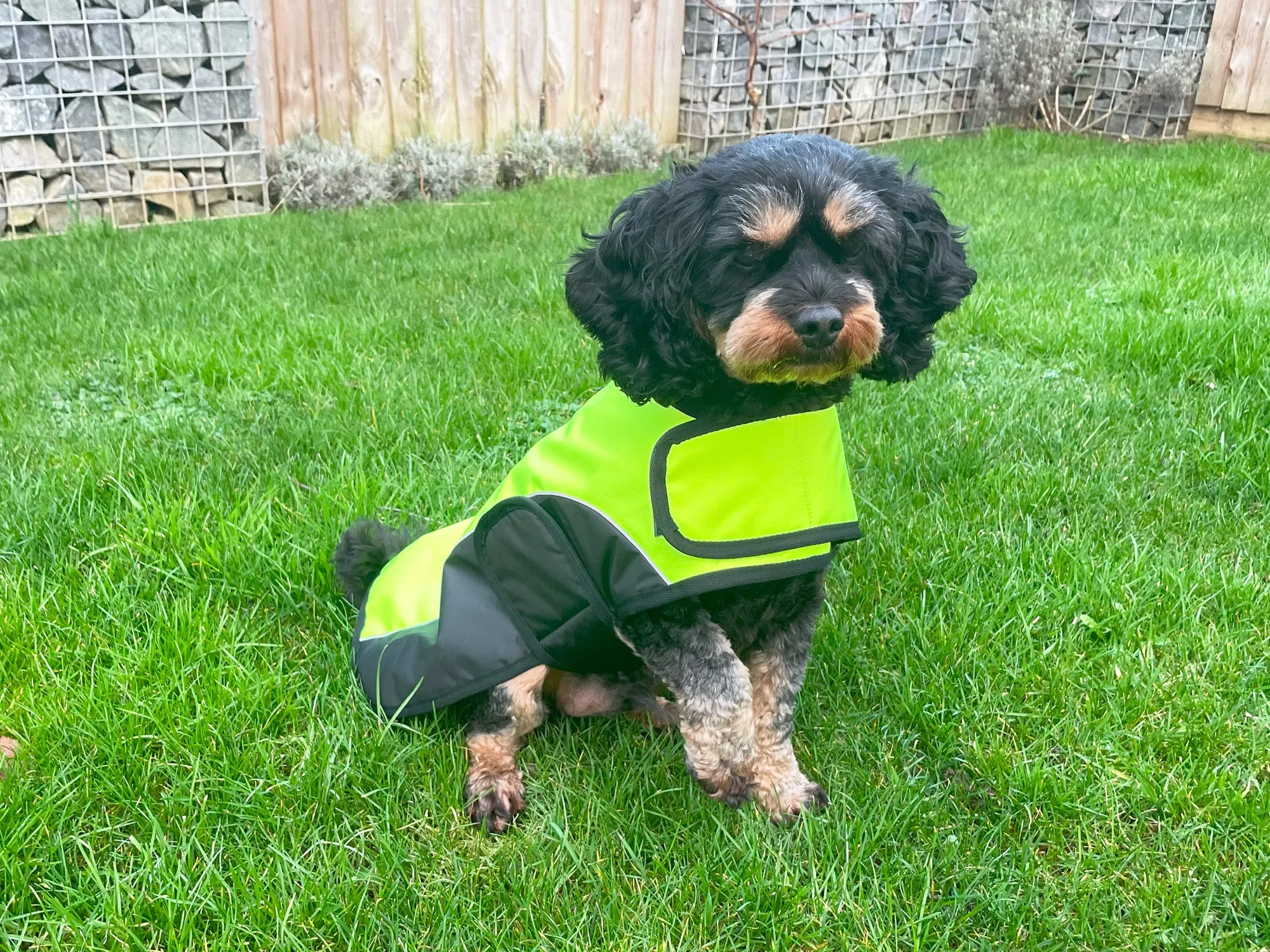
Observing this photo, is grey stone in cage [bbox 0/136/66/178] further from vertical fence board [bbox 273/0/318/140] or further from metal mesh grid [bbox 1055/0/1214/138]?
metal mesh grid [bbox 1055/0/1214/138]

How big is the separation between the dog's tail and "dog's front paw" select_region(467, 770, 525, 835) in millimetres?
719

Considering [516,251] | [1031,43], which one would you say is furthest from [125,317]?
[1031,43]

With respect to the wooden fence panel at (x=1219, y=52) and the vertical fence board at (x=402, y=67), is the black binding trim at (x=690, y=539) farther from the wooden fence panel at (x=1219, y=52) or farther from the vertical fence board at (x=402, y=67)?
the wooden fence panel at (x=1219, y=52)

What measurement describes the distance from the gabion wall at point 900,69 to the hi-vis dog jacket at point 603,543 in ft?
29.0

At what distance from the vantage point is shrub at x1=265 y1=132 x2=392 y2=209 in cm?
821

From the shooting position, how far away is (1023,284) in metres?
5.70

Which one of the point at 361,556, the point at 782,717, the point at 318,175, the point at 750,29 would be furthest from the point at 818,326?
the point at 750,29

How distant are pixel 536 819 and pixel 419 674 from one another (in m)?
0.44

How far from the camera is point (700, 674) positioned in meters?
2.31

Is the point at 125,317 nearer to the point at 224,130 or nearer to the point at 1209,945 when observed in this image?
the point at 224,130

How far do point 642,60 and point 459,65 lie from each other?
201 centimetres

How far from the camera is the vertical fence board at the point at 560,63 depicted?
9.45 m

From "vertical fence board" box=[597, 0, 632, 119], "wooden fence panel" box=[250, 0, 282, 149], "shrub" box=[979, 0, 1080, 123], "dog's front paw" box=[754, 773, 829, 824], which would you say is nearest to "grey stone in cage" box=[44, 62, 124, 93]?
"wooden fence panel" box=[250, 0, 282, 149]

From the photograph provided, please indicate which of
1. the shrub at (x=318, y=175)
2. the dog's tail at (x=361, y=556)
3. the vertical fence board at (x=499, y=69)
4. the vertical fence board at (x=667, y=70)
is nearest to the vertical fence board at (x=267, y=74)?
the shrub at (x=318, y=175)
